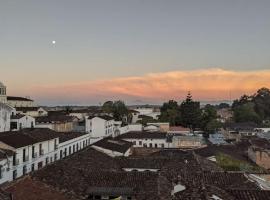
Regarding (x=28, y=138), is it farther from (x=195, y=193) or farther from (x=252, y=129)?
(x=252, y=129)

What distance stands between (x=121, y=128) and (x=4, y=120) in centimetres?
2550

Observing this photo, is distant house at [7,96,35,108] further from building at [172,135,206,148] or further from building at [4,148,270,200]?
building at [4,148,270,200]

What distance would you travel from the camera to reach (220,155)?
42.7 metres

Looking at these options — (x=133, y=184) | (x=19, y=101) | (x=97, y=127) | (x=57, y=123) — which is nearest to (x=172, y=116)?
(x=97, y=127)

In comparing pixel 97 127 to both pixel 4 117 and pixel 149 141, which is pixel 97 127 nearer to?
pixel 149 141

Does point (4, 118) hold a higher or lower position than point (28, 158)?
higher

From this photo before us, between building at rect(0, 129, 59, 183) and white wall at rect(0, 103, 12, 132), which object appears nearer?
building at rect(0, 129, 59, 183)

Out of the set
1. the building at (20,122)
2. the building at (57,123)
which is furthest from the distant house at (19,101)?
the building at (20,122)

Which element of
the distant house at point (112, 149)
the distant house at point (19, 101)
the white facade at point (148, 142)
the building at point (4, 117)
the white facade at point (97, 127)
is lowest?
the white facade at point (148, 142)

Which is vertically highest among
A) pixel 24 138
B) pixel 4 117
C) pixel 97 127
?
pixel 4 117

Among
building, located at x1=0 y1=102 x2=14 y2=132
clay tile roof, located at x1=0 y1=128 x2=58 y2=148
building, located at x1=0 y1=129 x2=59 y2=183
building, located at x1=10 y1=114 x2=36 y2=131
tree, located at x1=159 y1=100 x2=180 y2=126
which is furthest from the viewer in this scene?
tree, located at x1=159 y1=100 x2=180 y2=126

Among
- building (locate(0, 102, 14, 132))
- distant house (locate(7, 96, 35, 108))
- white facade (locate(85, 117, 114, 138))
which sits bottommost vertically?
white facade (locate(85, 117, 114, 138))

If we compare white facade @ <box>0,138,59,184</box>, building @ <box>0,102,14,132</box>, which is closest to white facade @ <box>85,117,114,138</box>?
building @ <box>0,102,14,132</box>

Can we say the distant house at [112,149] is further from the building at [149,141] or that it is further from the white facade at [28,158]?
the building at [149,141]
